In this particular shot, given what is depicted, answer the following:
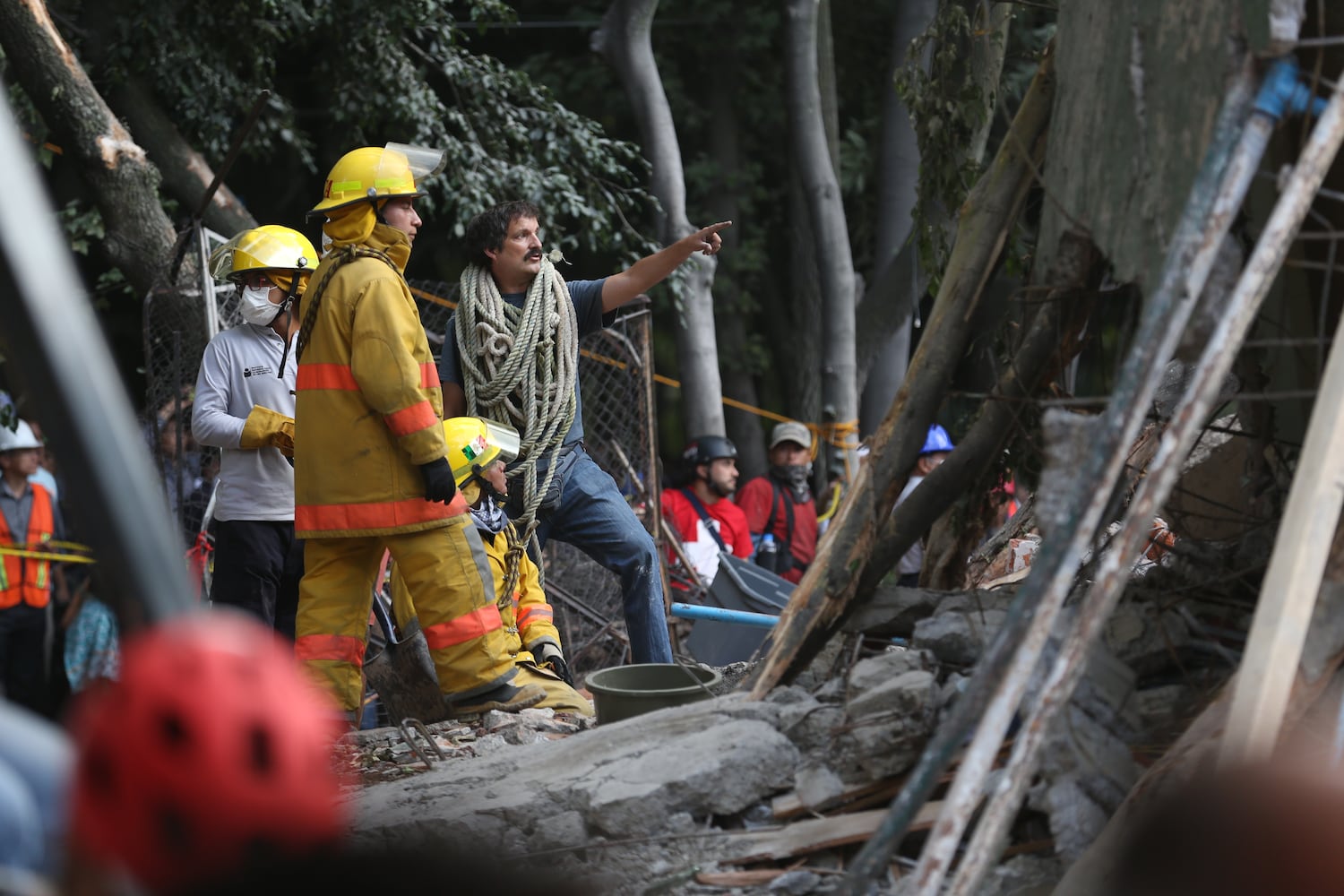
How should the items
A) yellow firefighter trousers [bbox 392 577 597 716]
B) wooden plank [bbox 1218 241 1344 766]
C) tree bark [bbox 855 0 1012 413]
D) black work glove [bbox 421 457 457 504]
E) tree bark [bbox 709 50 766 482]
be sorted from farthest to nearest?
tree bark [bbox 709 50 766 482] → tree bark [bbox 855 0 1012 413] → yellow firefighter trousers [bbox 392 577 597 716] → black work glove [bbox 421 457 457 504] → wooden plank [bbox 1218 241 1344 766]

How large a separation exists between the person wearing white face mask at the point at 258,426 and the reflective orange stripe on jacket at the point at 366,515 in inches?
23.3

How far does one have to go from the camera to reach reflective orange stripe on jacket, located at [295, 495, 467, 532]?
4738 mm

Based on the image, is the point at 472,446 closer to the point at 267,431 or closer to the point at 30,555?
the point at 267,431

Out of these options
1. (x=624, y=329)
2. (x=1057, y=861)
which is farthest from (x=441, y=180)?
(x=1057, y=861)

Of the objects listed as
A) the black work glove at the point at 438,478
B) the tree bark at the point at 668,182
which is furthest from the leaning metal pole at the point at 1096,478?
the tree bark at the point at 668,182

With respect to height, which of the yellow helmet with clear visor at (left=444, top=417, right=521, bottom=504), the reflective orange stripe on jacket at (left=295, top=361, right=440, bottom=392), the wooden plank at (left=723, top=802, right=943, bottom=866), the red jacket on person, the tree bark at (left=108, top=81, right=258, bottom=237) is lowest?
the red jacket on person

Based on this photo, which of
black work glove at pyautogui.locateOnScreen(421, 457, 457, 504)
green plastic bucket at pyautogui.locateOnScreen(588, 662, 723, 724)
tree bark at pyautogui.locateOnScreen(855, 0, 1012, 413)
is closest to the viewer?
green plastic bucket at pyautogui.locateOnScreen(588, 662, 723, 724)

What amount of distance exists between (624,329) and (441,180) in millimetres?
1584

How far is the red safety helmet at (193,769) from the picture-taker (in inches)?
52.9

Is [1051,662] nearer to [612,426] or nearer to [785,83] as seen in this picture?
[612,426]

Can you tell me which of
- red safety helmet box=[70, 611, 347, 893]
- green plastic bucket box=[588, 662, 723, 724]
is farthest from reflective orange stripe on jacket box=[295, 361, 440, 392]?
red safety helmet box=[70, 611, 347, 893]

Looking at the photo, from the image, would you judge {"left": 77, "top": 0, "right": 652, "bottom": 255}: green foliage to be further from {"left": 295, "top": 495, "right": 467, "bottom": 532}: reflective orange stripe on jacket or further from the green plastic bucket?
the green plastic bucket

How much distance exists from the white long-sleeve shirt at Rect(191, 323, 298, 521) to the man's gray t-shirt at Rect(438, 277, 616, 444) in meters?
0.63

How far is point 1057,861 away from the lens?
282cm
